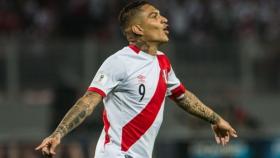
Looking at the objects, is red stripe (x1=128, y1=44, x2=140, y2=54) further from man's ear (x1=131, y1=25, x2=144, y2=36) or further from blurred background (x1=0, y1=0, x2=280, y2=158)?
blurred background (x1=0, y1=0, x2=280, y2=158)

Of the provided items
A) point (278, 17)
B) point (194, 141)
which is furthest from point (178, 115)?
point (278, 17)

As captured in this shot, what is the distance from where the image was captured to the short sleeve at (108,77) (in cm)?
678

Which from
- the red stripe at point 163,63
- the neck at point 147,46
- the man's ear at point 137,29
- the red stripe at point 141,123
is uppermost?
the man's ear at point 137,29

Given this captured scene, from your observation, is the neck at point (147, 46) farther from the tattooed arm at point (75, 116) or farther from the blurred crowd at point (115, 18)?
the blurred crowd at point (115, 18)

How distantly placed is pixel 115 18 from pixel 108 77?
437 inches

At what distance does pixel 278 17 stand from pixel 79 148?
5.98 meters

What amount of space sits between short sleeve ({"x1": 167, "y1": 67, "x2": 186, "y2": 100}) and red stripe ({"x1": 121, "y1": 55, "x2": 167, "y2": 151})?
1.16 feet

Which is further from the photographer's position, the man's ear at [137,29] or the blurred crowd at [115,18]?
the blurred crowd at [115,18]

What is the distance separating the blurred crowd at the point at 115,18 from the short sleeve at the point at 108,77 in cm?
971

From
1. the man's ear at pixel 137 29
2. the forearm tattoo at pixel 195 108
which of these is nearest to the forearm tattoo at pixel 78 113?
the man's ear at pixel 137 29

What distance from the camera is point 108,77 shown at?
680cm

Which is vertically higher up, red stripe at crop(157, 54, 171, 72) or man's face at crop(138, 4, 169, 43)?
man's face at crop(138, 4, 169, 43)

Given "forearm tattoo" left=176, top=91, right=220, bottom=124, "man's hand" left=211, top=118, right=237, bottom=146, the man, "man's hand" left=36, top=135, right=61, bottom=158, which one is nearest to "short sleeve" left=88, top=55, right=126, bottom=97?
the man

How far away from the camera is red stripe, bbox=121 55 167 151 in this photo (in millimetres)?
6941
